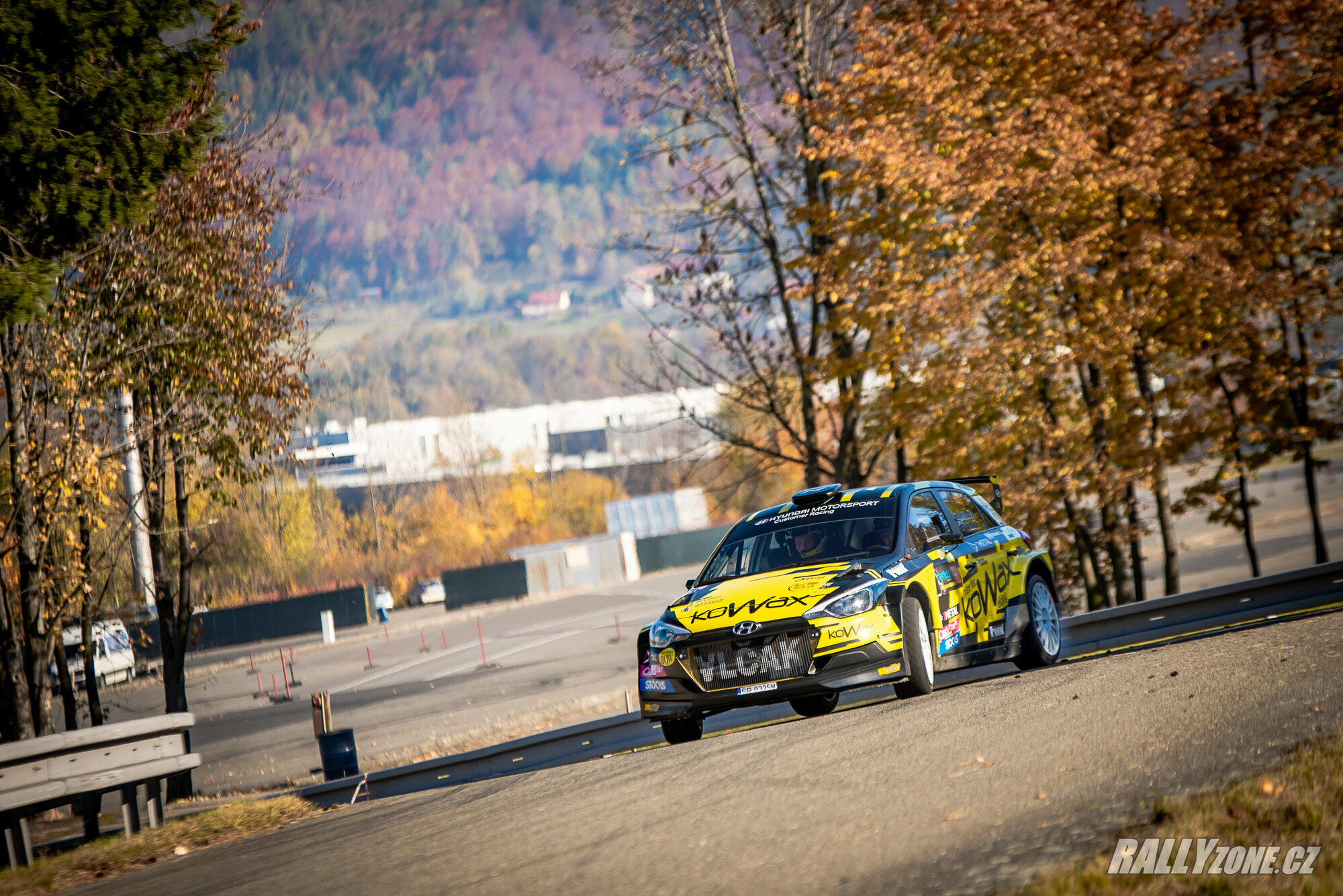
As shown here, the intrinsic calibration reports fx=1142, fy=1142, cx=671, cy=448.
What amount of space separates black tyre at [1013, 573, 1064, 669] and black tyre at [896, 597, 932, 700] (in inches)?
72.1

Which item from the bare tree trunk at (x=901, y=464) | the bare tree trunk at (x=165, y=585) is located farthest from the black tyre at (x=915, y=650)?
the bare tree trunk at (x=165, y=585)

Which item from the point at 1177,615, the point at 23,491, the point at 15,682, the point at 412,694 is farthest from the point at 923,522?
the point at 412,694

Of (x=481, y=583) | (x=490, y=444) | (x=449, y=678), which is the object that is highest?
(x=490, y=444)

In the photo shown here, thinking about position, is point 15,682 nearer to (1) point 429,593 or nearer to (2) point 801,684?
(2) point 801,684

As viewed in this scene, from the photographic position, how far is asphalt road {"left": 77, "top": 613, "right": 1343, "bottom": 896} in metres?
4.62

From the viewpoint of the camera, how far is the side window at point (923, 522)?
29.5 feet

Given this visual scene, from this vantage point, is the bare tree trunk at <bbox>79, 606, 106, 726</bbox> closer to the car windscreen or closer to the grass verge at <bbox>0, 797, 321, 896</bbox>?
the grass verge at <bbox>0, 797, 321, 896</bbox>

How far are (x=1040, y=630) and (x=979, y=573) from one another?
4.13 ft

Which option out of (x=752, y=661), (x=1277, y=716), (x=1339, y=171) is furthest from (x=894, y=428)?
(x=1277, y=716)

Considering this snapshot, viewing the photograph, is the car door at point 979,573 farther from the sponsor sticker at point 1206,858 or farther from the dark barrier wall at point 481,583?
the dark barrier wall at point 481,583

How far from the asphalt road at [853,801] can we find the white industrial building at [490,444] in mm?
43401

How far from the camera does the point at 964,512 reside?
10.3 meters

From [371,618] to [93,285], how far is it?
40.4 metres

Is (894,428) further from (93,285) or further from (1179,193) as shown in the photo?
(93,285)
